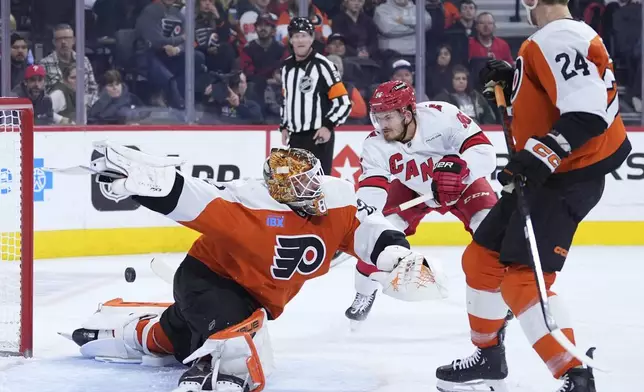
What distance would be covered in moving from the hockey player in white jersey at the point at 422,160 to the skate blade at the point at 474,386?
0.83m

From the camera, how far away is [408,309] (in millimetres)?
4543

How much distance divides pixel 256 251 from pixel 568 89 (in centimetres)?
92

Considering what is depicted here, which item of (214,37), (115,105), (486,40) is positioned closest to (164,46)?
(214,37)

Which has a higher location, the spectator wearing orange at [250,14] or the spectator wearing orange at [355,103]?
the spectator wearing orange at [250,14]

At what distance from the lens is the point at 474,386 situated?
10.3ft

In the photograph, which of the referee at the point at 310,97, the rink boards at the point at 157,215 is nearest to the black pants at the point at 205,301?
the rink boards at the point at 157,215

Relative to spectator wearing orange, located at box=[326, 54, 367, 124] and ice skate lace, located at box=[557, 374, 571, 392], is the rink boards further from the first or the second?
ice skate lace, located at box=[557, 374, 571, 392]

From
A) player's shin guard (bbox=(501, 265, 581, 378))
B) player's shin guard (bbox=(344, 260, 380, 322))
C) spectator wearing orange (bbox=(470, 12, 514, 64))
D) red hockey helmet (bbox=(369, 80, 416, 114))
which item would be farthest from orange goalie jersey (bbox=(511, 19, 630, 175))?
spectator wearing orange (bbox=(470, 12, 514, 64))

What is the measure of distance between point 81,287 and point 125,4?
1910 millimetres

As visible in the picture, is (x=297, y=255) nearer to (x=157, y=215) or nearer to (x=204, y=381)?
(x=204, y=381)

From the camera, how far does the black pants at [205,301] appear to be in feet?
9.96

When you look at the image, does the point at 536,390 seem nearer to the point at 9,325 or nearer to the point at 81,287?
the point at 9,325

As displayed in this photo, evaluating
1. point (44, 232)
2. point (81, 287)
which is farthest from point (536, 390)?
point (44, 232)

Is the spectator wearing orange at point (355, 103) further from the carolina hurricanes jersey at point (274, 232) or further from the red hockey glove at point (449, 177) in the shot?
the carolina hurricanes jersey at point (274, 232)
